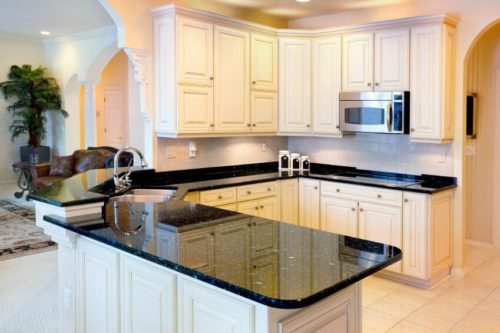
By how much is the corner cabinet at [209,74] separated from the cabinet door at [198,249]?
2135 mm

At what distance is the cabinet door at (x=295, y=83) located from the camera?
512 centimetres

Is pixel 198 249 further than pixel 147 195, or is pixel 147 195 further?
pixel 147 195

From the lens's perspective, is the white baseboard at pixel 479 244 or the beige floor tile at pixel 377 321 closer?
the beige floor tile at pixel 377 321

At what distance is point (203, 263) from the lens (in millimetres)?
1797

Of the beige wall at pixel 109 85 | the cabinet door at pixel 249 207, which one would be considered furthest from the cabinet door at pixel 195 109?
the beige wall at pixel 109 85

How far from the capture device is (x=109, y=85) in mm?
10172

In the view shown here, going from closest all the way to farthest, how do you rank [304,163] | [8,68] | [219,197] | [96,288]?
1. [96,288]
2. [219,197]
3. [304,163]
4. [8,68]

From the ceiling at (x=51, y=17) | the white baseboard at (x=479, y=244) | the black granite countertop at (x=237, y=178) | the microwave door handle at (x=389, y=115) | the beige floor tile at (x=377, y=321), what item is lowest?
the beige floor tile at (x=377, y=321)

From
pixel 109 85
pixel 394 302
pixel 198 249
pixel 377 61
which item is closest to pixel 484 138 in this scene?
pixel 377 61

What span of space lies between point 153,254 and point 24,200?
7.25 m

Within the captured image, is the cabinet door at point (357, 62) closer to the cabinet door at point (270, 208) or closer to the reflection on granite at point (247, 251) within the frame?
→ the cabinet door at point (270, 208)

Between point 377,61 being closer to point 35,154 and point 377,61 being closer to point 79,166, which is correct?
point 79,166

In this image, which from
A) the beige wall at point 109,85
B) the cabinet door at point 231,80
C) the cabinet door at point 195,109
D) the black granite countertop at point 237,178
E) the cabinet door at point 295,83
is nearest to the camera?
the black granite countertop at point 237,178

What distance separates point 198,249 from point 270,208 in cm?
284
